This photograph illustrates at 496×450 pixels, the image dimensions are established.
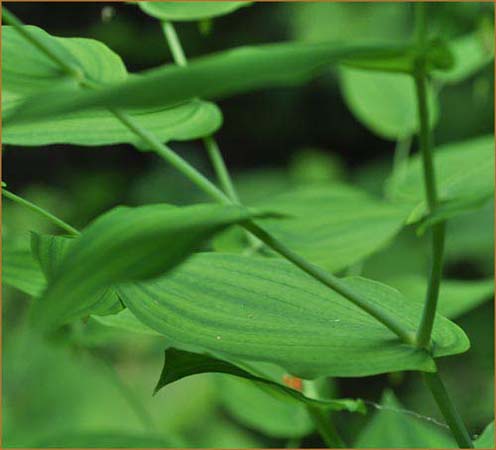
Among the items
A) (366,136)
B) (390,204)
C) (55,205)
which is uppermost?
(390,204)

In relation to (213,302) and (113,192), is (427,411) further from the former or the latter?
(213,302)

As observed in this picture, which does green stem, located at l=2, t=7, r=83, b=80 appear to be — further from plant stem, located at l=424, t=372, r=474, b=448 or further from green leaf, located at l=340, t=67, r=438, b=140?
green leaf, located at l=340, t=67, r=438, b=140

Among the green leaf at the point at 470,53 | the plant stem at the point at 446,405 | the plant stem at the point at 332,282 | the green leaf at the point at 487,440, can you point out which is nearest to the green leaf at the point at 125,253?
the plant stem at the point at 332,282

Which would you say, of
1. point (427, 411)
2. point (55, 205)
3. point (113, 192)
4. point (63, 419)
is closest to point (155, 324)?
point (63, 419)

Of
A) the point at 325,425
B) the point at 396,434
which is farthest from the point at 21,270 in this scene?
the point at 396,434

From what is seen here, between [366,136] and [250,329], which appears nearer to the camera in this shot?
[250,329]

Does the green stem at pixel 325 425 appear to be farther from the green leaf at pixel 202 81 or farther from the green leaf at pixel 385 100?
the green leaf at pixel 385 100

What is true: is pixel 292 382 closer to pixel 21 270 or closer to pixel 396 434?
pixel 396 434
